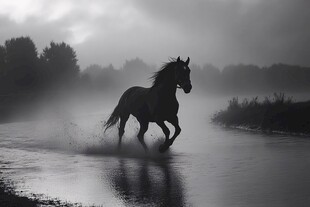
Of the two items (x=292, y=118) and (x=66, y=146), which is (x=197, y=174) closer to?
(x=66, y=146)

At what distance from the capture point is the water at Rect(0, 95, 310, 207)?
9695 millimetres

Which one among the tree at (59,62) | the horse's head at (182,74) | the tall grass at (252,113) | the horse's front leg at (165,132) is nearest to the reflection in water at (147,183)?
the horse's front leg at (165,132)

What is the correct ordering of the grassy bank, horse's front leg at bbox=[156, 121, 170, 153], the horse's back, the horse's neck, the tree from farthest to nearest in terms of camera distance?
the tree
the grassy bank
the horse's back
horse's front leg at bbox=[156, 121, 170, 153]
the horse's neck

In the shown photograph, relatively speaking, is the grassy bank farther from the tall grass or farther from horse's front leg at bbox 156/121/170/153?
horse's front leg at bbox 156/121/170/153

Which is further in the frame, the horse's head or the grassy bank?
the grassy bank

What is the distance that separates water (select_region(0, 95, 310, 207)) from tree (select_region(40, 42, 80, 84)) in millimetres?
67935

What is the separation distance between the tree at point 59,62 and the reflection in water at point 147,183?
2886 inches

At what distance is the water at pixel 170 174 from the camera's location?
970cm

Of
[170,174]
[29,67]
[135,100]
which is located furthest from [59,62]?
[170,174]

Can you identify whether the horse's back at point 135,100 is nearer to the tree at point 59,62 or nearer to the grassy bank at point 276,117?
the grassy bank at point 276,117

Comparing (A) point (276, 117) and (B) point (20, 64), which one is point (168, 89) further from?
(B) point (20, 64)

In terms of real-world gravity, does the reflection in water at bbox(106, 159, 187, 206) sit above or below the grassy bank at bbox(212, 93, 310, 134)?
below

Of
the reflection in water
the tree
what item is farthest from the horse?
the tree

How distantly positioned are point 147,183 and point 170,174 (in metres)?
1.24
